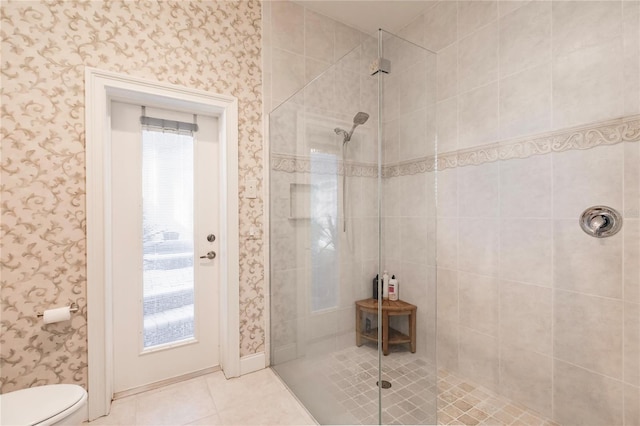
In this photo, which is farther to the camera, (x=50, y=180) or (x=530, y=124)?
(x=530, y=124)

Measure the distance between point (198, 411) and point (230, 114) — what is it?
6.27 feet

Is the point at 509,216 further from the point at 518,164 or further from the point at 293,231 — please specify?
the point at 293,231

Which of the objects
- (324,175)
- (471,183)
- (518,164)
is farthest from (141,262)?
(518,164)

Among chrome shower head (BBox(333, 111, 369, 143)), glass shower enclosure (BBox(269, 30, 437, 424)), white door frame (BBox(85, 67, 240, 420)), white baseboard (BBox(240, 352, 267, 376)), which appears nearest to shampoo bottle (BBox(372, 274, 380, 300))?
glass shower enclosure (BBox(269, 30, 437, 424))

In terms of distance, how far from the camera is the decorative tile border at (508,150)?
136 centimetres

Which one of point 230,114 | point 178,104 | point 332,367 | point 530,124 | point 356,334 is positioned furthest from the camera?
point 230,114

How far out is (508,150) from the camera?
181 cm

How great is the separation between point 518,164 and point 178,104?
2186 mm

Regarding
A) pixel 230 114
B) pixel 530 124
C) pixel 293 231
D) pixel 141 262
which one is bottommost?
pixel 141 262

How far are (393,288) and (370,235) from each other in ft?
0.92

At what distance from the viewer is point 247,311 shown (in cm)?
216

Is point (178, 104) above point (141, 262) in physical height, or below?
above

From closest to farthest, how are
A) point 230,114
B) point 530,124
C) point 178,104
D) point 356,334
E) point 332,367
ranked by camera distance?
point 356,334 < point 332,367 < point 530,124 < point 178,104 < point 230,114

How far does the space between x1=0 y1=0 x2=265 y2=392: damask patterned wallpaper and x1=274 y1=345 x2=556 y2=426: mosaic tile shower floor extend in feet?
4.37
